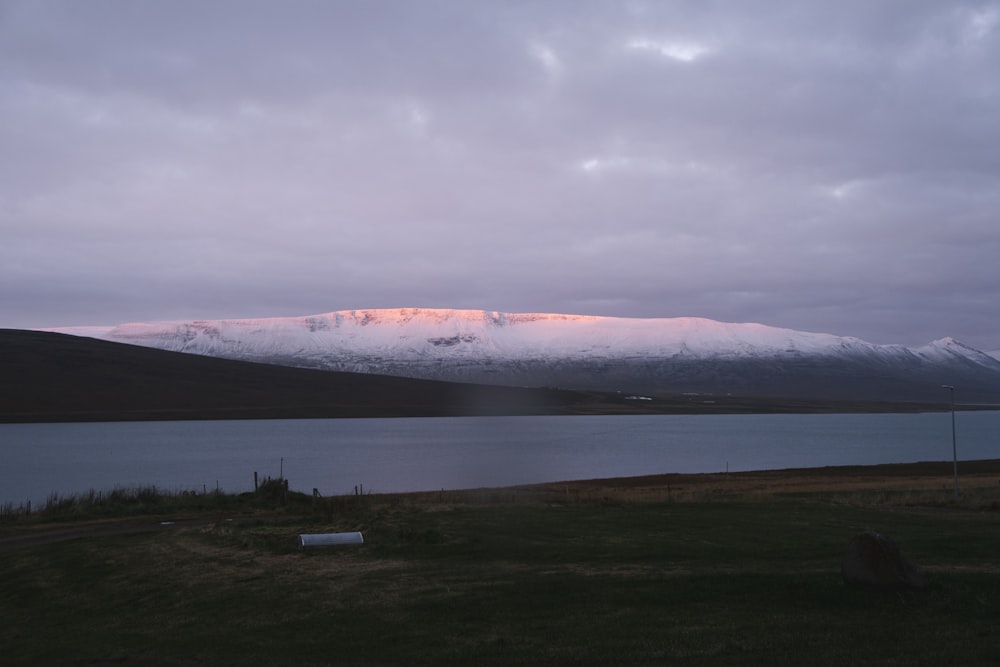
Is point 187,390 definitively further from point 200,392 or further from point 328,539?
point 328,539

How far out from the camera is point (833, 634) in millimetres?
9789

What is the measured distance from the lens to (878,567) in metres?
11.3

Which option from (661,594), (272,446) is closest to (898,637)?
(661,594)

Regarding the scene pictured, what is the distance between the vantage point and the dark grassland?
392 inches

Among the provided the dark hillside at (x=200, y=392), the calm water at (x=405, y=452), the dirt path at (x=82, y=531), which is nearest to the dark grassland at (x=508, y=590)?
the dirt path at (x=82, y=531)

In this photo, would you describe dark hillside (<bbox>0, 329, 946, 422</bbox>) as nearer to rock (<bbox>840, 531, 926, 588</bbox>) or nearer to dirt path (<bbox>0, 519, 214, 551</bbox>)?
dirt path (<bbox>0, 519, 214, 551</bbox>)

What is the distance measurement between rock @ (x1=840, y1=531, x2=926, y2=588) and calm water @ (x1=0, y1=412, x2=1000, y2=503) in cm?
3040

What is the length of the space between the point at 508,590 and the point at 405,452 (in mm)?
58432

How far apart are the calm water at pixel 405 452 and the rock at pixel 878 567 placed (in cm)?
3040

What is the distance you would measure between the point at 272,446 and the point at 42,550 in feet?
199

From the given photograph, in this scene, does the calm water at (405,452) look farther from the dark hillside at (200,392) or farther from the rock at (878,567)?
the rock at (878,567)

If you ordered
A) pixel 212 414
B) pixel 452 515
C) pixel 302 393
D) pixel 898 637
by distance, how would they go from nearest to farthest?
pixel 898 637, pixel 452 515, pixel 212 414, pixel 302 393

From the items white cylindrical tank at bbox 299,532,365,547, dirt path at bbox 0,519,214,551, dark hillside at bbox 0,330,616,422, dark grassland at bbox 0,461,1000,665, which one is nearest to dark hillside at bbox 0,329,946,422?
dark hillside at bbox 0,330,616,422

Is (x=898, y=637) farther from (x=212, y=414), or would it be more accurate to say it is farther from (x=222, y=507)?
(x=212, y=414)
